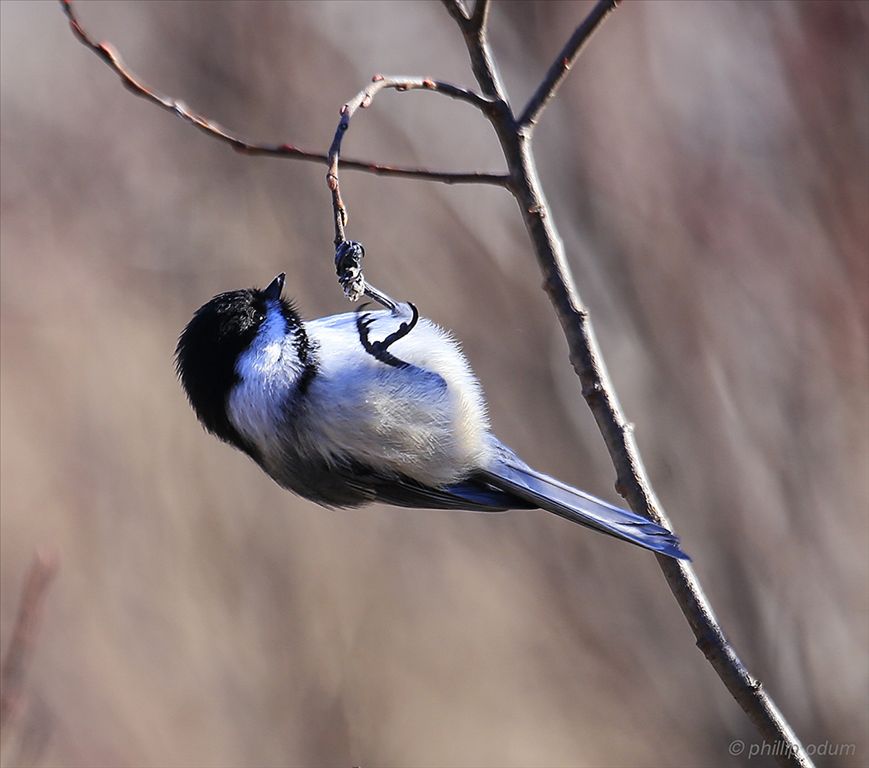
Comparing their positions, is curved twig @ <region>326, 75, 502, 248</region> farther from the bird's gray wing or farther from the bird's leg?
the bird's gray wing

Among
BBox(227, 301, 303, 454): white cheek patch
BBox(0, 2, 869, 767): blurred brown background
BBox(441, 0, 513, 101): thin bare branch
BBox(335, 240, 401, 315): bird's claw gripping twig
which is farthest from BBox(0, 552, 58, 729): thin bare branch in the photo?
BBox(0, 2, 869, 767): blurred brown background

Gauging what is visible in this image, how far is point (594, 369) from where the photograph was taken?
1591 mm

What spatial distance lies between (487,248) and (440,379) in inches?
69.8

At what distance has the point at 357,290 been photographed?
155 cm

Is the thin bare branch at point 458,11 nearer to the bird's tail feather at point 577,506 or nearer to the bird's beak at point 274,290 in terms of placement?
the bird's beak at point 274,290

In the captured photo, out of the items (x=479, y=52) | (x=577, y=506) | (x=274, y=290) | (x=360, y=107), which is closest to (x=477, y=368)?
(x=274, y=290)

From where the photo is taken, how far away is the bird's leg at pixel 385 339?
182cm

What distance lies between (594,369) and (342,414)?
20.5 inches

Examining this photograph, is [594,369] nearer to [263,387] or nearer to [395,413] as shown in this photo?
[395,413]

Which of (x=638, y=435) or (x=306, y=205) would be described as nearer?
(x=638, y=435)

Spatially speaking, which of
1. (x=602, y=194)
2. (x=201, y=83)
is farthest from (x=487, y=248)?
(x=201, y=83)

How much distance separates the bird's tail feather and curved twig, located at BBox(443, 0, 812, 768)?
0.03m

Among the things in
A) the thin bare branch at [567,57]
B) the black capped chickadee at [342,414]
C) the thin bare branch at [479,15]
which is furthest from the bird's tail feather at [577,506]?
the thin bare branch at [479,15]

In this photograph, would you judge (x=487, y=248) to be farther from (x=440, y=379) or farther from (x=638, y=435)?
(x=440, y=379)
